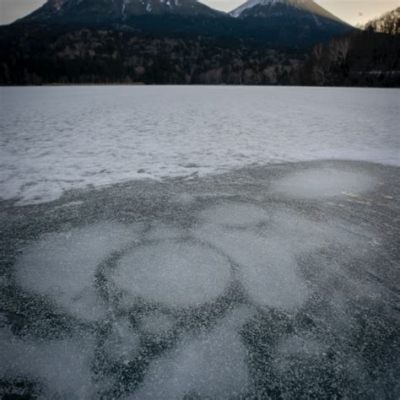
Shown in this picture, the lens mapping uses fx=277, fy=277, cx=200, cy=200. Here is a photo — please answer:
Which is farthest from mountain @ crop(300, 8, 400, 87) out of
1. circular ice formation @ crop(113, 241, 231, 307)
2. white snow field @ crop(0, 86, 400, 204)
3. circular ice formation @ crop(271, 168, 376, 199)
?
circular ice formation @ crop(113, 241, 231, 307)

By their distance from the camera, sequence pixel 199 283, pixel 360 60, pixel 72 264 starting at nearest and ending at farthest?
pixel 199 283, pixel 72 264, pixel 360 60

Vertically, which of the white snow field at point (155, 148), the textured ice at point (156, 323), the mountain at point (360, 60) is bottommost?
the textured ice at point (156, 323)

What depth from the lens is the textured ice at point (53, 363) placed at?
1.31 meters

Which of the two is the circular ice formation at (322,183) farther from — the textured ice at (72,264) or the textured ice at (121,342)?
the textured ice at (121,342)

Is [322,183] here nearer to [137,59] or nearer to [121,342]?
[121,342]

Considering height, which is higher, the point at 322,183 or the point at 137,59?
the point at 137,59

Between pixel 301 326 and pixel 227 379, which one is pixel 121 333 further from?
pixel 301 326

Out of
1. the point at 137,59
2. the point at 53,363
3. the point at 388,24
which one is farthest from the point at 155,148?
the point at 137,59

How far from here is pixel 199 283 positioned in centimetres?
201

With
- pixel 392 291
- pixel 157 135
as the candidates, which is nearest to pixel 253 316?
pixel 392 291

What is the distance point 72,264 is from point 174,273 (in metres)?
0.84

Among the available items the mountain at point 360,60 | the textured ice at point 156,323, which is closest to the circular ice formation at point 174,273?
the textured ice at point 156,323

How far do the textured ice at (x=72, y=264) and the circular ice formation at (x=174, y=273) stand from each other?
0.73ft

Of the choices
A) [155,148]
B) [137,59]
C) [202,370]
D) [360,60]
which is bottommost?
[202,370]
